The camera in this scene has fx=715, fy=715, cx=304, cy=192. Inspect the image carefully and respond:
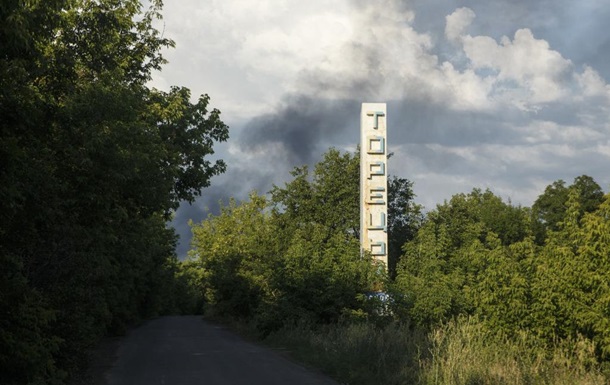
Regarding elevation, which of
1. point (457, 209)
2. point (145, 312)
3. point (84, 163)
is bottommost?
point (145, 312)

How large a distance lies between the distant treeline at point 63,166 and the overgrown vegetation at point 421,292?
729 cm

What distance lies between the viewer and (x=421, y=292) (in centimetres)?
3256

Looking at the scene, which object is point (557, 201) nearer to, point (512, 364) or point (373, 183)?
point (373, 183)

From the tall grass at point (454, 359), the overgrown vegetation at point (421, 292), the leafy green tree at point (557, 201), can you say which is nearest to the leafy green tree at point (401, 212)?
the overgrown vegetation at point (421, 292)

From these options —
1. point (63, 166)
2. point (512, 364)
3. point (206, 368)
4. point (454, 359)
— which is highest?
point (63, 166)

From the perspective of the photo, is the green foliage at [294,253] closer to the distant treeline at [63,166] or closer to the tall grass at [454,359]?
the tall grass at [454,359]

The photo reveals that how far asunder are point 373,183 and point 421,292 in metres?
11.8

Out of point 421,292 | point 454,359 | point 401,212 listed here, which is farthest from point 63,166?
point 401,212

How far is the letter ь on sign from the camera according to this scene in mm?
42625

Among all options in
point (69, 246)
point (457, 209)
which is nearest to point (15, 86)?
point (69, 246)

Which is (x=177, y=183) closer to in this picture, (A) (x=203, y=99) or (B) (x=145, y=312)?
(A) (x=203, y=99)

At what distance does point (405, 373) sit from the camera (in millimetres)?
16875

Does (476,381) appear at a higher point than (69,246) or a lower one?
lower

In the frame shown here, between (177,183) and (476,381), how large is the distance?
15554 mm
